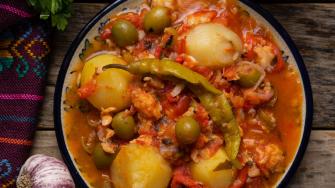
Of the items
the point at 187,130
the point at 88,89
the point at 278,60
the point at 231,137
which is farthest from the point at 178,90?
the point at 278,60

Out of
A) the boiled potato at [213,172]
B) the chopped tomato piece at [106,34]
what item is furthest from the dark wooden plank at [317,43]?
the chopped tomato piece at [106,34]

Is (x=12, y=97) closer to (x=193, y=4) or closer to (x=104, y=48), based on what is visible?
(x=104, y=48)

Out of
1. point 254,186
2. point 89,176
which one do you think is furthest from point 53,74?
point 254,186

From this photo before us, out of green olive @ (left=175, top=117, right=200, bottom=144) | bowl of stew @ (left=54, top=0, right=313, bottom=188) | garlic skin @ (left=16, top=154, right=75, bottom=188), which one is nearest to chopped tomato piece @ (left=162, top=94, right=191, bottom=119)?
bowl of stew @ (left=54, top=0, right=313, bottom=188)

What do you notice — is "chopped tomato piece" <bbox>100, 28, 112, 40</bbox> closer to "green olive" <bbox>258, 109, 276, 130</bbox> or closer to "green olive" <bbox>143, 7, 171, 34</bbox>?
"green olive" <bbox>143, 7, 171, 34</bbox>

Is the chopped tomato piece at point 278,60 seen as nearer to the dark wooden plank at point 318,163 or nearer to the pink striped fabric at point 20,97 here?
the dark wooden plank at point 318,163
